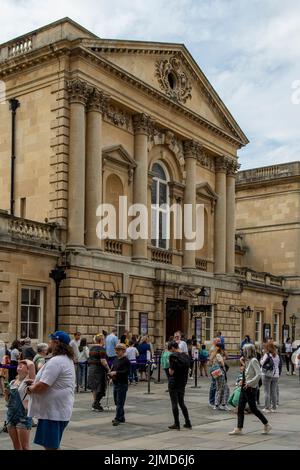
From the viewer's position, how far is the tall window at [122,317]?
27.5m

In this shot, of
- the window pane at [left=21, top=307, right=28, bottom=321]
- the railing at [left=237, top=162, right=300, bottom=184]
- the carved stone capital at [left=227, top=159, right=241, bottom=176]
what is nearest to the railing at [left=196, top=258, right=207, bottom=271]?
the carved stone capital at [left=227, top=159, right=241, bottom=176]

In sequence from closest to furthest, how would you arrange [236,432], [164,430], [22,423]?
[22,423] < [236,432] < [164,430]

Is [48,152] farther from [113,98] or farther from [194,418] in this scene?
[194,418]

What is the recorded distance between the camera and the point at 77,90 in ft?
85.0

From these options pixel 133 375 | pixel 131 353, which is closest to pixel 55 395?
pixel 131 353

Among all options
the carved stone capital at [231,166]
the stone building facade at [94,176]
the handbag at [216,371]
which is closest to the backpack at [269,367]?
the handbag at [216,371]

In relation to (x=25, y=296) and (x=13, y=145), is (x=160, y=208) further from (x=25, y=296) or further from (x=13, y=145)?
(x=25, y=296)

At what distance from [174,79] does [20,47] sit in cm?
803

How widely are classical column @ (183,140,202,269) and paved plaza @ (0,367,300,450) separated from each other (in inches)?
Result: 562

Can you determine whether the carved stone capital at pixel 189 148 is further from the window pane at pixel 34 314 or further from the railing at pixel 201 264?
the window pane at pixel 34 314

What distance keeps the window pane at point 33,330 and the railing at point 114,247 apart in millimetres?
4805
